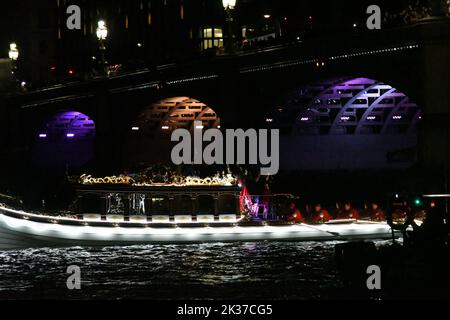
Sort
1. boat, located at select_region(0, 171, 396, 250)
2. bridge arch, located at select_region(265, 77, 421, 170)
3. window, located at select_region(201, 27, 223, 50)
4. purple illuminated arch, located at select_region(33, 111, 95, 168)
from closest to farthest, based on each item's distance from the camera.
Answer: boat, located at select_region(0, 171, 396, 250)
bridge arch, located at select_region(265, 77, 421, 170)
purple illuminated arch, located at select_region(33, 111, 95, 168)
window, located at select_region(201, 27, 223, 50)

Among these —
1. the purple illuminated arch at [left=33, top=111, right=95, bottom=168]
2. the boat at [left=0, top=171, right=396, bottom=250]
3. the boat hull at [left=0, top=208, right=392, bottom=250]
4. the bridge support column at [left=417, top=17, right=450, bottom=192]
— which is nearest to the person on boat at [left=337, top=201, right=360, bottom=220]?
the boat at [left=0, top=171, right=396, bottom=250]

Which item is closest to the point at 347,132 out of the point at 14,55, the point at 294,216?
the point at 14,55

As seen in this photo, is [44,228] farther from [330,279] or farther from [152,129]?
[152,129]

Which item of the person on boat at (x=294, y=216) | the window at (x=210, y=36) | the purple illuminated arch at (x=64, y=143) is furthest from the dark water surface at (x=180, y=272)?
the window at (x=210, y=36)

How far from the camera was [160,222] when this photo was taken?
3412 cm

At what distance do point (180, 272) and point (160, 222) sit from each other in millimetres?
3194

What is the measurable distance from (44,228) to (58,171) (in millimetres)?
55375

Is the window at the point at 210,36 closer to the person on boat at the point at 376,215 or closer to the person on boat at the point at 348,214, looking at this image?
the person on boat at the point at 376,215

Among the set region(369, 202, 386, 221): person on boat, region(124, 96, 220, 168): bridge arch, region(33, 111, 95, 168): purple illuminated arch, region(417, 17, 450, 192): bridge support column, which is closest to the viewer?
region(369, 202, 386, 221): person on boat

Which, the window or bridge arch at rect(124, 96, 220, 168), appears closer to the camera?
bridge arch at rect(124, 96, 220, 168)

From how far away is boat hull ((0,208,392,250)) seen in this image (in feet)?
111

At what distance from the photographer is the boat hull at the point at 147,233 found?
1332 inches

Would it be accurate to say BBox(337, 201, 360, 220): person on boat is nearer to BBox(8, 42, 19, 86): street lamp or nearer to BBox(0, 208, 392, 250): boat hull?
BBox(0, 208, 392, 250): boat hull

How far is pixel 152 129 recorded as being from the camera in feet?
266
